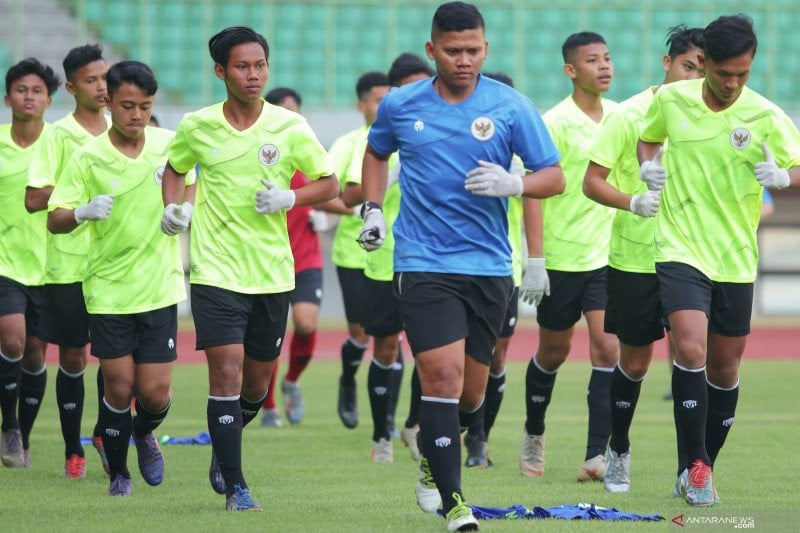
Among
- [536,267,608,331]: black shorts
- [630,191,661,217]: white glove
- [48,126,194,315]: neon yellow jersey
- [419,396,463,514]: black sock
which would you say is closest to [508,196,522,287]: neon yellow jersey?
[536,267,608,331]: black shorts

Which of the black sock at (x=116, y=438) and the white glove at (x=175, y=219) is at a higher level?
the white glove at (x=175, y=219)

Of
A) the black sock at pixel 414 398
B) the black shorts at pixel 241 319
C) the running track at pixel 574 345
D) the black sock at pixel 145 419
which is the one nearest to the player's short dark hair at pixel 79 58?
the black sock at pixel 145 419

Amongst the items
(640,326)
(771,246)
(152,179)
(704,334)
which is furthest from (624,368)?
(771,246)

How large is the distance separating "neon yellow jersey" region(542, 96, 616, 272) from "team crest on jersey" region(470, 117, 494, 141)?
2532 mm

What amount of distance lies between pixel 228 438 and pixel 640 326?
2.45 metres

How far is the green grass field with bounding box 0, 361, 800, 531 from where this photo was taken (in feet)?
21.8

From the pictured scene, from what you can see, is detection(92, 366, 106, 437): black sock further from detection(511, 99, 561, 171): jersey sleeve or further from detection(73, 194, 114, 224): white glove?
detection(511, 99, 561, 171): jersey sleeve

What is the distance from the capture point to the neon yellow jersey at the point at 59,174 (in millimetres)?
8516

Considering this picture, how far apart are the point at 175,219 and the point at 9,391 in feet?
9.19

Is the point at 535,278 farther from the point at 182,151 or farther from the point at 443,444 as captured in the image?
the point at 182,151

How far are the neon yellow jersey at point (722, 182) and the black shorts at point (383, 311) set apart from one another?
10.4 feet

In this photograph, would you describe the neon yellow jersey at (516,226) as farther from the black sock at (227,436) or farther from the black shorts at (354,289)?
the black sock at (227,436)

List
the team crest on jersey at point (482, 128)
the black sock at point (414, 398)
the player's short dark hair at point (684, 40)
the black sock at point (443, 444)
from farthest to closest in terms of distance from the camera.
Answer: the black sock at point (414, 398)
the player's short dark hair at point (684, 40)
the team crest on jersey at point (482, 128)
the black sock at point (443, 444)

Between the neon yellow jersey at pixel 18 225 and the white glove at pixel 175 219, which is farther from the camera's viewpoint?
the neon yellow jersey at pixel 18 225
